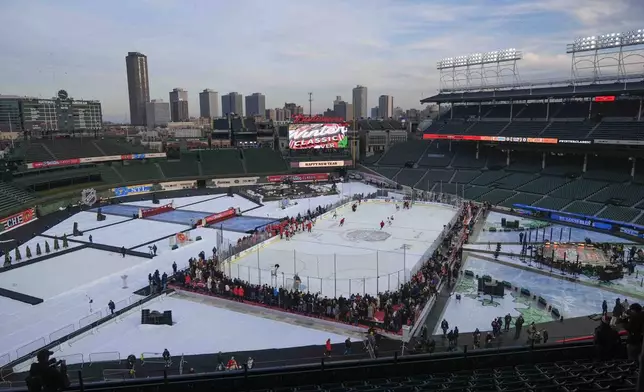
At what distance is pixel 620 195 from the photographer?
138 feet

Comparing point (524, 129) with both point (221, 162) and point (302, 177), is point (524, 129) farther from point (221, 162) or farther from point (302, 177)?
point (221, 162)

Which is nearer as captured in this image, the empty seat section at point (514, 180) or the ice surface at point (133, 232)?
the ice surface at point (133, 232)

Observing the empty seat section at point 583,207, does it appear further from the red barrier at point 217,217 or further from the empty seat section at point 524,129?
the red barrier at point 217,217

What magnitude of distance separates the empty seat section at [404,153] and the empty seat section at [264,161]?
17.7 meters

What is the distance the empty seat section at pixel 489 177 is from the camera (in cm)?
5469

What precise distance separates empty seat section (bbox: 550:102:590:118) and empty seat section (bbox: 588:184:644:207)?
1506 centimetres

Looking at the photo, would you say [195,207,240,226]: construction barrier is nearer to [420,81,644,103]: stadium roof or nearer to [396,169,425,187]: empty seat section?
[396,169,425,187]: empty seat section

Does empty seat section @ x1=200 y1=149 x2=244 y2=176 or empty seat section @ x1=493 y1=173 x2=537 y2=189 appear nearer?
empty seat section @ x1=493 y1=173 x2=537 y2=189

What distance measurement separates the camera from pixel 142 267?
28078 mm

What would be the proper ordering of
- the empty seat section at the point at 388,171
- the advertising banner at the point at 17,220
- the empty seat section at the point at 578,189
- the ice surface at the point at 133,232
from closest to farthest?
the ice surface at the point at 133,232
the advertising banner at the point at 17,220
the empty seat section at the point at 578,189
the empty seat section at the point at 388,171

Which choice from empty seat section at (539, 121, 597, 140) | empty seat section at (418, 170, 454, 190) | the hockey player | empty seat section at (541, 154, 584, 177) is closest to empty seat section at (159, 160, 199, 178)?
empty seat section at (418, 170, 454, 190)

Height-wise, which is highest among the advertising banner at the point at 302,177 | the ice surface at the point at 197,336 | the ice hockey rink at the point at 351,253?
the advertising banner at the point at 302,177

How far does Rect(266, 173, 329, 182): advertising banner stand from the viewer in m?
70.7

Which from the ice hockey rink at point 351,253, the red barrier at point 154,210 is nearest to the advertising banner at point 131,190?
the red barrier at point 154,210
